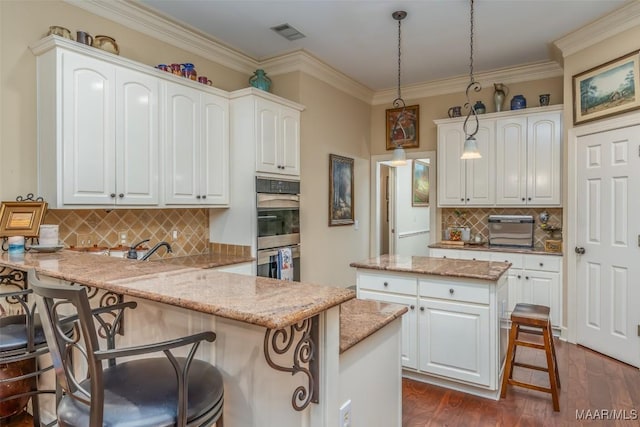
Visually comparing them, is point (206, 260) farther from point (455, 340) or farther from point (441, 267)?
point (455, 340)

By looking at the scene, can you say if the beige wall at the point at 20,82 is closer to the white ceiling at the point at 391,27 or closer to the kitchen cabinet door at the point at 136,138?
the kitchen cabinet door at the point at 136,138

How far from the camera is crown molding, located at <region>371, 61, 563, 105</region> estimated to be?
175 inches

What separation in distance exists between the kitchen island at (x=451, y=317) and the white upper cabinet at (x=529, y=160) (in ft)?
5.92

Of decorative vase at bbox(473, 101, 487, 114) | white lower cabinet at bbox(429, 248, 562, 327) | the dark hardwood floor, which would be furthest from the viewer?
decorative vase at bbox(473, 101, 487, 114)

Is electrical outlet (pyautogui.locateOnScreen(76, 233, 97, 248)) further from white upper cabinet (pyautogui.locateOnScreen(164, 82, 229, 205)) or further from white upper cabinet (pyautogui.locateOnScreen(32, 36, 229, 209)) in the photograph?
white upper cabinet (pyautogui.locateOnScreen(164, 82, 229, 205))

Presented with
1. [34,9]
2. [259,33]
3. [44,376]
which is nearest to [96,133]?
[34,9]

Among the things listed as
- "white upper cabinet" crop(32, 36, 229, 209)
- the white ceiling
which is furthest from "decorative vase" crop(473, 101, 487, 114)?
"white upper cabinet" crop(32, 36, 229, 209)

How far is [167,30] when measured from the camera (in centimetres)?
340

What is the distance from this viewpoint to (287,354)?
1.21 meters

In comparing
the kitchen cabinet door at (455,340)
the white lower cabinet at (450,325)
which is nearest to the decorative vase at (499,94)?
the white lower cabinet at (450,325)

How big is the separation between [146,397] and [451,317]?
6.91 feet

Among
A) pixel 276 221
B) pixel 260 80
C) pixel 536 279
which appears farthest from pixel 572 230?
pixel 260 80

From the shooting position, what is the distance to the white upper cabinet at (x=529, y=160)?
4102mm

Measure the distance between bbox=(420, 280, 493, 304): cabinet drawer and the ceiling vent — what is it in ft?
8.73
